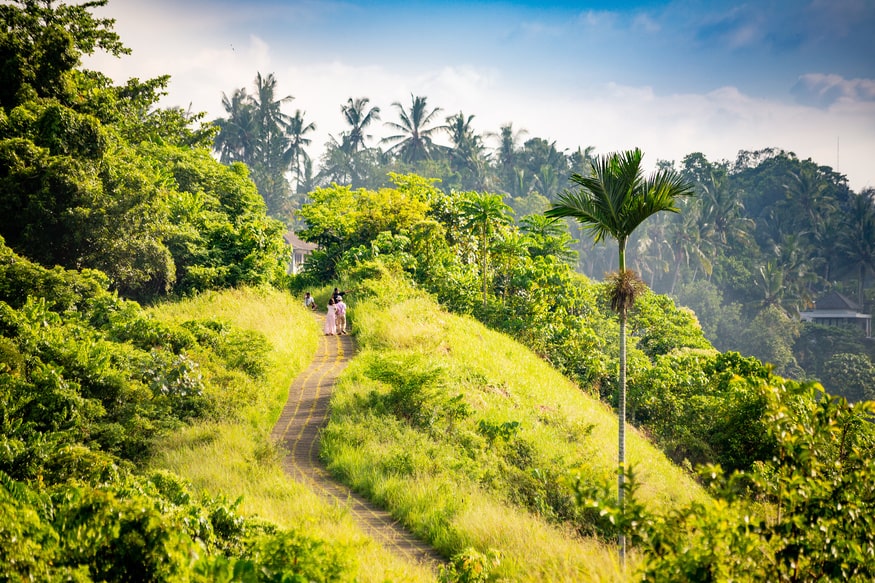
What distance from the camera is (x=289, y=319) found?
1789 cm

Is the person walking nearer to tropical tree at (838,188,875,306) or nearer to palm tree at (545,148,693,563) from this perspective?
palm tree at (545,148,693,563)

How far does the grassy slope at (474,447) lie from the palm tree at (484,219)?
537 cm

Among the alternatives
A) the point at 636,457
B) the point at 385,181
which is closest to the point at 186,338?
the point at 636,457

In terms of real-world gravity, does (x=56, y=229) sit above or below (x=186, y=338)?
above

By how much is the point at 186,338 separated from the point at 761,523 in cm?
1085

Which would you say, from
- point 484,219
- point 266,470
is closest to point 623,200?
point 266,470

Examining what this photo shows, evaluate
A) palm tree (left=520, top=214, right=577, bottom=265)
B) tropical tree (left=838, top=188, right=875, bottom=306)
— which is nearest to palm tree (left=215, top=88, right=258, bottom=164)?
palm tree (left=520, top=214, right=577, bottom=265)

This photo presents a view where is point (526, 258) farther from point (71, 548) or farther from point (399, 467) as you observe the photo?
point (71, 548)

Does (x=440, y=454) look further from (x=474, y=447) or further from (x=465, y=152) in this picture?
(x=465, y=152)

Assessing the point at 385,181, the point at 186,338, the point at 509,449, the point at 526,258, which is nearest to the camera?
the point at 509,449

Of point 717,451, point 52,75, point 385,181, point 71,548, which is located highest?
point 385,181

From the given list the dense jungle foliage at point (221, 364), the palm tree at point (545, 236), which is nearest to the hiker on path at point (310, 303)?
the dense jungle foliage at point (221, 364)

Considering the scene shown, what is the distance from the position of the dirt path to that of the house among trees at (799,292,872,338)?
52.1 meters

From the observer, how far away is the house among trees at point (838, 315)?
5403 cm
